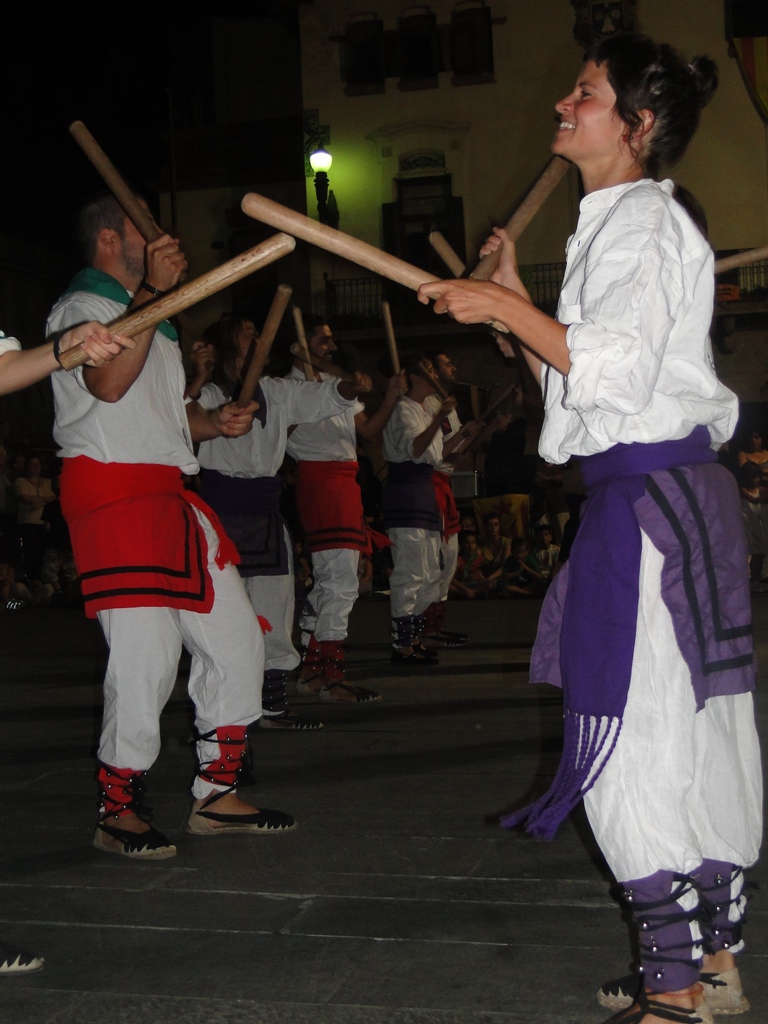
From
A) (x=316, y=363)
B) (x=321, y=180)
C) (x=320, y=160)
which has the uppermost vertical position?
(x=320, y=160)

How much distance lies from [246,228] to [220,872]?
59.0 feet

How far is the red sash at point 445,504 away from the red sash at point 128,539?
4020 millimetres

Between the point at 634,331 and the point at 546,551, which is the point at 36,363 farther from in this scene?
the point at 546,551

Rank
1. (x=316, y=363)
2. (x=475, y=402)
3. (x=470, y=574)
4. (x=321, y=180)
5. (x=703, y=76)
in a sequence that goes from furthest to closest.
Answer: (x=321, y=180), (x=475, y=402), (x=470, y=574), (x=316, y=363), (x=703, y=76)

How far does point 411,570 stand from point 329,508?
47.9 inches

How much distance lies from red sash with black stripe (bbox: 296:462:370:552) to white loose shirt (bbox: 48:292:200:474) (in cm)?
245

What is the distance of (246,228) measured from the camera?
65.7 ft

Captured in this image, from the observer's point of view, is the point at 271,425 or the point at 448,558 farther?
the point at 448,558

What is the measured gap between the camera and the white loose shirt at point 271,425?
4758mm

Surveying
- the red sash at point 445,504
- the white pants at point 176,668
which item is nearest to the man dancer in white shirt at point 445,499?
the red sash at point 445,504

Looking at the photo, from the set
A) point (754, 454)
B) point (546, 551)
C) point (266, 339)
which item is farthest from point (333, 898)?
point (754, 454)

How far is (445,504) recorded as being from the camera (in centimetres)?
746

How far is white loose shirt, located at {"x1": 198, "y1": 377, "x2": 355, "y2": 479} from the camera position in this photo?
4758 millimetres

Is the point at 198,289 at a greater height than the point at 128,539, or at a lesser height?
greater
